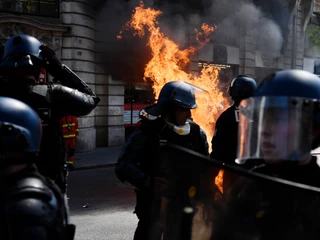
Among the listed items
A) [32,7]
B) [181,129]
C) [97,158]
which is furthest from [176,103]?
[32,7]

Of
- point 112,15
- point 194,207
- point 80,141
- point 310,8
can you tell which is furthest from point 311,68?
point 194,207

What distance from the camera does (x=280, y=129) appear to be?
5.04ft

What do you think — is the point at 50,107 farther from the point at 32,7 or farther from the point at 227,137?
the point at 32,7

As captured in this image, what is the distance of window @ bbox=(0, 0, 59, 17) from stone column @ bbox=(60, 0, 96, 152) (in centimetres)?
36

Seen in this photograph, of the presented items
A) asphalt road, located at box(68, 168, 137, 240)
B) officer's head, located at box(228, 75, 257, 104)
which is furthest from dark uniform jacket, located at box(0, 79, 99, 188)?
asphalt road, located at box(68, 168, 137, 240)

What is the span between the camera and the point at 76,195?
6352 millimetres

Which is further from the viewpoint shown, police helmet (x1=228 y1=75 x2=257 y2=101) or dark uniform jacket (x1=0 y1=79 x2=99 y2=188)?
police helmet (x1=228 y1=75 x2=257 y2=101)

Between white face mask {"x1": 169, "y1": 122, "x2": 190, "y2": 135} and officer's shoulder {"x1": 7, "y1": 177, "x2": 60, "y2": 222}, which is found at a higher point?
white face mask {"x1": 169, "y1": 122, "x2": 190, "y2": 135}

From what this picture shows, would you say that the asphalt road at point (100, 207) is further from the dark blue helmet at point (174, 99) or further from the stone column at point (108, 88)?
the stone column at point (108, 88)

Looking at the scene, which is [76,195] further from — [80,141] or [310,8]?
[310,8]

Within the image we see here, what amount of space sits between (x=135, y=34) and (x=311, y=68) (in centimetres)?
1322

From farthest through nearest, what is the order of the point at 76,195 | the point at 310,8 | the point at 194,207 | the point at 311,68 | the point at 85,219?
1. the point at 311,68
2. the point at 310,8
3. the point at 76,195
4. the point at 85,219
5. the point at 194,207

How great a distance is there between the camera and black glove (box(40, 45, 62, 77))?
2.70 m

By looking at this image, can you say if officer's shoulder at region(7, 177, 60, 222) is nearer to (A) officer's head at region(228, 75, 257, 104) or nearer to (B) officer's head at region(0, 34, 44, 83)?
(B) officer's head at region(0, 34, 44, 83)
